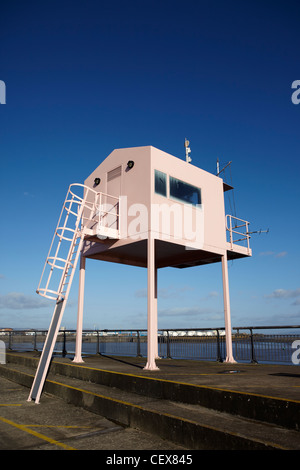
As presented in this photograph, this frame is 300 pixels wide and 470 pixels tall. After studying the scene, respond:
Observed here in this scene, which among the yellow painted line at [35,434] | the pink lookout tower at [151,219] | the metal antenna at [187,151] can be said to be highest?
the metal antenna at [187,151]

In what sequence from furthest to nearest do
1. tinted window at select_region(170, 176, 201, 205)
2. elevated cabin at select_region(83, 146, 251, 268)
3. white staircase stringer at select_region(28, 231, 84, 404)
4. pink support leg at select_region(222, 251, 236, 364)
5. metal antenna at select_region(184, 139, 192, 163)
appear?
metal antenna at select_region(184, 139, 192, 163)
pink support leg at select_region(222, 251, 236, 364)
tinted window at select_region(170, 176, 201, 205)
elevated cabin at select_region(83, 146, 251, 268)
white staircase stringer at select_region(28, 231, 84, 404)

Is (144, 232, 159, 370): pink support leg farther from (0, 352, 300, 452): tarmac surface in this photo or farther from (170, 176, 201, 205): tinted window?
(170, 176, 201, 205): tinted window

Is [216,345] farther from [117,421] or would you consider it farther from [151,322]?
[117,421]

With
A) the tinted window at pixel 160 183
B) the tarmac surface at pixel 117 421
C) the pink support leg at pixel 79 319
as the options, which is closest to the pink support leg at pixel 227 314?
the tinted window at pixel 160 183

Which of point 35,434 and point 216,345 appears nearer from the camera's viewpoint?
point 35,434

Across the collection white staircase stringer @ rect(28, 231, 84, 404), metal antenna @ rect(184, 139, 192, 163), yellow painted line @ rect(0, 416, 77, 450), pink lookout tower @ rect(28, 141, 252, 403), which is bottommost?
yellow painted line @ rect(0, 416, 77, 450)

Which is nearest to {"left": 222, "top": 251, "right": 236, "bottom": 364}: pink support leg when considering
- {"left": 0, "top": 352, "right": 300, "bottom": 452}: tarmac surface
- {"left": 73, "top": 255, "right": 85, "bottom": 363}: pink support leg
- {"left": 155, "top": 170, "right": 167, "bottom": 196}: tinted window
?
{"left": 155, "top": 170, "right": 167, "bottom": 196}: tinted window

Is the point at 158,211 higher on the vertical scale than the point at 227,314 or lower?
higher

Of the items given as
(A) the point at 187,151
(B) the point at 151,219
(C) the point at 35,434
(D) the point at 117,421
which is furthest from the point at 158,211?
(C) the point at 35,434

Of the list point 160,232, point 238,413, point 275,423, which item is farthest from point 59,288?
point 275,423

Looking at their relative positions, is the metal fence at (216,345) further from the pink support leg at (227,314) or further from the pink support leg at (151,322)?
the pink support leg at (151,322)

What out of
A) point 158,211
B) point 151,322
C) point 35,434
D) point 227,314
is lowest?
point 35,434

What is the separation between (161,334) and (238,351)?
3.97m
